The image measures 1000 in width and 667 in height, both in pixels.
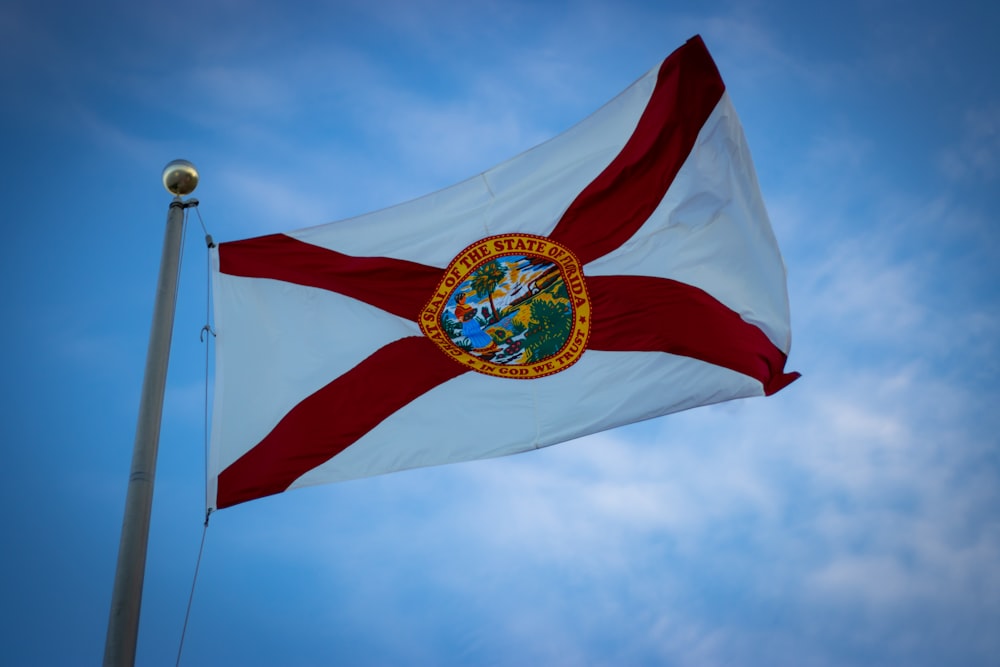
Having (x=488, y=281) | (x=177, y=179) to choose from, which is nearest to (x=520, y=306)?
(x=488, y=281)

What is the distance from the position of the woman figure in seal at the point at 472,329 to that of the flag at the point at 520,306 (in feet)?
0.05

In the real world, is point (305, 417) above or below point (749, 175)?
below

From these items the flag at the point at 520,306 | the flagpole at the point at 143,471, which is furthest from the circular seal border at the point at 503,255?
the flagpole at the point at 143,471

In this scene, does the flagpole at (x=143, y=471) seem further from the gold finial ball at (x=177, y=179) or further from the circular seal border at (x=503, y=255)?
the circular seal border at (x=503, y=255)

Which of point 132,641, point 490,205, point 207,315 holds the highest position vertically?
point 490,205

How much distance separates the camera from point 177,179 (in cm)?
827

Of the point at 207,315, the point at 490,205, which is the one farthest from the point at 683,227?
the point at 207,315

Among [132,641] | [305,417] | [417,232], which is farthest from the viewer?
[417,232]

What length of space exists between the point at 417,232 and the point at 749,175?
298 centimetres

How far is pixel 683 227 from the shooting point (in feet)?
29.4

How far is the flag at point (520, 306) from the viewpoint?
8242 mm

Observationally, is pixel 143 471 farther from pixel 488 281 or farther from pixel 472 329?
pixel 488 281

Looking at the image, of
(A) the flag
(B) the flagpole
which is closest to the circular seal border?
(A) the flag

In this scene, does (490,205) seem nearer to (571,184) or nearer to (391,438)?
(571,184)
